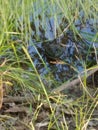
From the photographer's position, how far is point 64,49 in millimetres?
2316

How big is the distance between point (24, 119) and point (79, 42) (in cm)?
77

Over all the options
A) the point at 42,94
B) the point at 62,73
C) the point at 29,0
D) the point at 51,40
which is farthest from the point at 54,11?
the point at 51,40

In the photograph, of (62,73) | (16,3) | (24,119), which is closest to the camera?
(16,3)

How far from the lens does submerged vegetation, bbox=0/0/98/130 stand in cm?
160

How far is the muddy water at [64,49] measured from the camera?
212 centimetres

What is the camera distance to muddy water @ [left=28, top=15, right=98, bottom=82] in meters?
2.12

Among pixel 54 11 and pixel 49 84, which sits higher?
pixel 54 11

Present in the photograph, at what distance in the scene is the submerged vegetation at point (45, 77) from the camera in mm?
1600

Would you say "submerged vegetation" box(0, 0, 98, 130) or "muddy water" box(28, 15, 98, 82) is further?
"muddy water" box(28, 15, 98, 82)

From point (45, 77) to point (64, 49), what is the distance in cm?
42

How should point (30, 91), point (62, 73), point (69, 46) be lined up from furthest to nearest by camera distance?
point (69, 46)
point (62, 73)
point (30, 91)

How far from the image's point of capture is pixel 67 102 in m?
1.71

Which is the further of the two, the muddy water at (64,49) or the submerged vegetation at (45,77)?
the muddy water at (64,49)

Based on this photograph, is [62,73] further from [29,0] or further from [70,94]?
[29,0]
